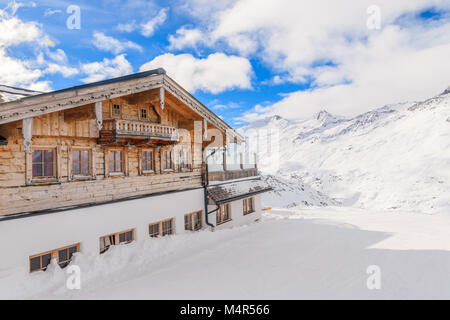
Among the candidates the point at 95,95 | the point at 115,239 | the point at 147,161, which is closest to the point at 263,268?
the point at 115,239

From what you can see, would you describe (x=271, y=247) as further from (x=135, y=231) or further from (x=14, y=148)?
(x=14, y=148)

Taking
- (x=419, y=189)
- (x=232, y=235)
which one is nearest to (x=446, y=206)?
(x=419, y=189)

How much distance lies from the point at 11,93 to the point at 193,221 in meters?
9.53

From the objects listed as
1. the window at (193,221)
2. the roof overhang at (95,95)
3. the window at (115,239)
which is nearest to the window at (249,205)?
the window at (193,221)

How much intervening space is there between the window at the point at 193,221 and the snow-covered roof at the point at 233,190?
4.13 ft

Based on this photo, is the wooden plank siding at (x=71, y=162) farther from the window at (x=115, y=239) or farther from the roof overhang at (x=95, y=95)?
the window at (x=115, y=239)

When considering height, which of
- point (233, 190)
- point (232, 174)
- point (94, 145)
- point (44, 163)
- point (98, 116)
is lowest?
point (233, 190)

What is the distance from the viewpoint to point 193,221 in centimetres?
1347

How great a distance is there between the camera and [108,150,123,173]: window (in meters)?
10.5

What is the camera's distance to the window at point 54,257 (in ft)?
25.9

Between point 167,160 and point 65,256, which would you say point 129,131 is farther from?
point 65,256

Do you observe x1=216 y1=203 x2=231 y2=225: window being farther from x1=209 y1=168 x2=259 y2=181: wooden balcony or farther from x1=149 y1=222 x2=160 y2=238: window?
x1=149 y1=222 x2=160 y2=238: window
